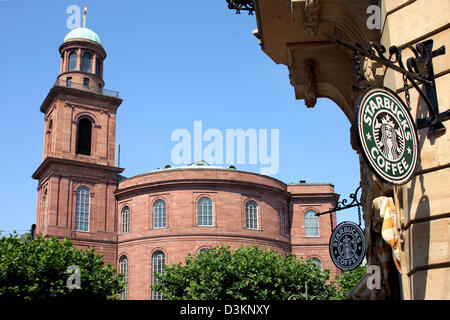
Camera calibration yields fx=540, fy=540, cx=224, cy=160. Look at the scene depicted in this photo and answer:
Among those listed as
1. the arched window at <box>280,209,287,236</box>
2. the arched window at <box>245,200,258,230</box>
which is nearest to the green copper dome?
the arched window at <box>245,200,258,230</box>

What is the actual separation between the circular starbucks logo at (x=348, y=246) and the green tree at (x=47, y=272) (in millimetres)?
21277

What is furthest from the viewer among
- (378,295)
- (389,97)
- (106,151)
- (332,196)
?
(332,196)

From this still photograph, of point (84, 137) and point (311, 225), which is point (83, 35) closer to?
point (84, 137)

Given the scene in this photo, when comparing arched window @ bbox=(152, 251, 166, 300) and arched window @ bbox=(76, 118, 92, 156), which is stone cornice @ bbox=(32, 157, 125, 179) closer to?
arched window @ bbox=(76, 118, 92, 156)

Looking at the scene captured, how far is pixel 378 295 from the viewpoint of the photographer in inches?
336

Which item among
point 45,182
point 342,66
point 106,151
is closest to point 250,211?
point 106,151

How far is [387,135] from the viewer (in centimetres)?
614

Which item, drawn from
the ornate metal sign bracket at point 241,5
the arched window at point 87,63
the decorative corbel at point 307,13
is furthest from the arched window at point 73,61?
the decorative corbel at point 307,13

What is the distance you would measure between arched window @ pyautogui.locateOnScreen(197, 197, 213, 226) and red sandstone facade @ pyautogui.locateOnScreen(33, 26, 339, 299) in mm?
198

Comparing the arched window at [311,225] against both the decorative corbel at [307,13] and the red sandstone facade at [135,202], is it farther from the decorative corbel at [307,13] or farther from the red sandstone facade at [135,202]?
the decorative corbel at [307,13]

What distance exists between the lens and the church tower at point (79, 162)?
4756 cm

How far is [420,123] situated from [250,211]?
1675 inches

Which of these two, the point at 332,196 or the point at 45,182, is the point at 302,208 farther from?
the point at 45,182

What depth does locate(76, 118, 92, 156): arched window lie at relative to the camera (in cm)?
5134
